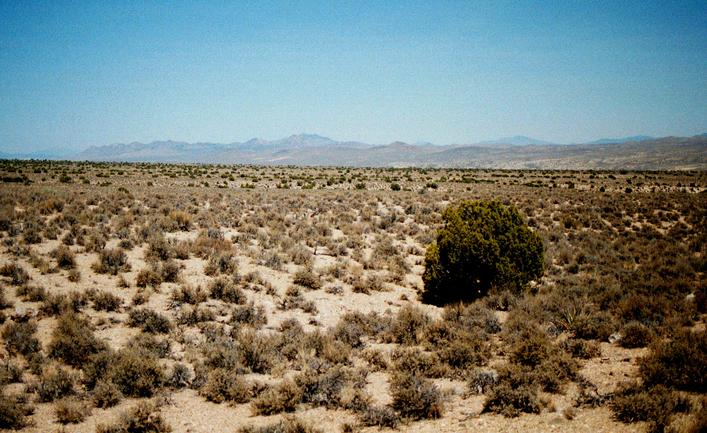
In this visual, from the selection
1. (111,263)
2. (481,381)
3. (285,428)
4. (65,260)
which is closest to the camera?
(285,428)

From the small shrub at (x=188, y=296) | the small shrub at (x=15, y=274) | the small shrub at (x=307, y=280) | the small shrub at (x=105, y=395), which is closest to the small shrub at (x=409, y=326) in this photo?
the small shrub at (x=307, y=280)

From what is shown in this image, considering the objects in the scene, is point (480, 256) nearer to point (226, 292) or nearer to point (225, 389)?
point (226, 292)

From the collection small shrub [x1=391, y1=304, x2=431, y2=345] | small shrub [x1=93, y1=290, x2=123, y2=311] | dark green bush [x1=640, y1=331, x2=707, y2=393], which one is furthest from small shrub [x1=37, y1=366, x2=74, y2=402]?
dark green bush [x1=640, y1=331, x2=707, y2=393]

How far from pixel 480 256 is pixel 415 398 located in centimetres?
557

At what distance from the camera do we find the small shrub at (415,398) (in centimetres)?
576

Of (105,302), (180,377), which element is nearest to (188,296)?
(105,302)

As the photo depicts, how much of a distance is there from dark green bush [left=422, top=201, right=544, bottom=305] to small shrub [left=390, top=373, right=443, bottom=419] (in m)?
4.97

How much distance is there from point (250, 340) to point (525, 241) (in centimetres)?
814

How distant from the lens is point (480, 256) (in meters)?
10.5

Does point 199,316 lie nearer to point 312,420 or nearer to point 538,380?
point 312,420

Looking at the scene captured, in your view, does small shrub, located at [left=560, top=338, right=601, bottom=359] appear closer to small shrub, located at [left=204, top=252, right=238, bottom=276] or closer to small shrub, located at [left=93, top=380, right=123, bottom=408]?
small shrub, located at [left=93, top=380, right=123, bottom=408]

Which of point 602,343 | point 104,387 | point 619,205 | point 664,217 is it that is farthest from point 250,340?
point 619,205

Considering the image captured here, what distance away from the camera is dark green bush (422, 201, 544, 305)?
413 inches

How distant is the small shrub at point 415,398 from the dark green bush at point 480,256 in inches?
196
